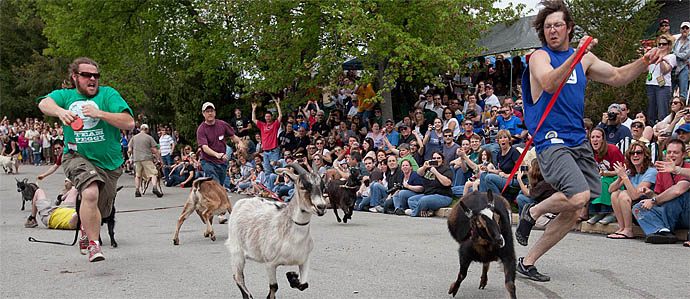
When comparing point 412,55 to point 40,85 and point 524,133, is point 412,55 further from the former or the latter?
point 40,85

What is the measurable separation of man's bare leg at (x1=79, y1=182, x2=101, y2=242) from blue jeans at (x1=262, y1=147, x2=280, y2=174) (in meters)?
11.6

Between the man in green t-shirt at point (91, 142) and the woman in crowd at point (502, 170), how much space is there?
677cm

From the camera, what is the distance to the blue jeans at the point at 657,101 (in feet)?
42.2

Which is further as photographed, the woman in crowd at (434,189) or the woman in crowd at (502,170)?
the woman in crowd at (434,189)

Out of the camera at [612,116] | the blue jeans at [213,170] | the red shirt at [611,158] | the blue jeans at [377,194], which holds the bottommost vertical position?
the blue jeans at [377,194]

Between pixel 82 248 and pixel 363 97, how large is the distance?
13.2 meters

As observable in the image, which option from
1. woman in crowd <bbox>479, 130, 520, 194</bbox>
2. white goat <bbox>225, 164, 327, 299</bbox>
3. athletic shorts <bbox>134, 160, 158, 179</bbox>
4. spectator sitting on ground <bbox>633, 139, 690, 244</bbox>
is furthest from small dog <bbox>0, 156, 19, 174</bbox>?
spectator sitting on ground <bbox>633, 139, 690, 244</bbox>

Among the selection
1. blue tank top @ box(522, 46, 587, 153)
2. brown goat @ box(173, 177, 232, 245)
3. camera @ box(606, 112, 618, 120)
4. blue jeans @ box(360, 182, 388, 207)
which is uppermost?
blue tank top @ box(522, 46, 587, 153)

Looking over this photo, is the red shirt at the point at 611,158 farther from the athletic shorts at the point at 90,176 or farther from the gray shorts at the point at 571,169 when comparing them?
the athletic shorts at the point at 90,176

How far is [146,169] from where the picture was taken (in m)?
18.0

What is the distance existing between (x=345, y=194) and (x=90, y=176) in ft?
18.4

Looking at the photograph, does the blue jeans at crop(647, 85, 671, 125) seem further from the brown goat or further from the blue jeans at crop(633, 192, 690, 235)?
the brown goat

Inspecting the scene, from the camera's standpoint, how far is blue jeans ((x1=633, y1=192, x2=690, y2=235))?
8297 millimetres

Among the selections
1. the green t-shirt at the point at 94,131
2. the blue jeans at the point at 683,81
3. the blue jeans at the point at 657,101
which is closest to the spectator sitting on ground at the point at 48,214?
the green t-shirt at the point at 94,131
